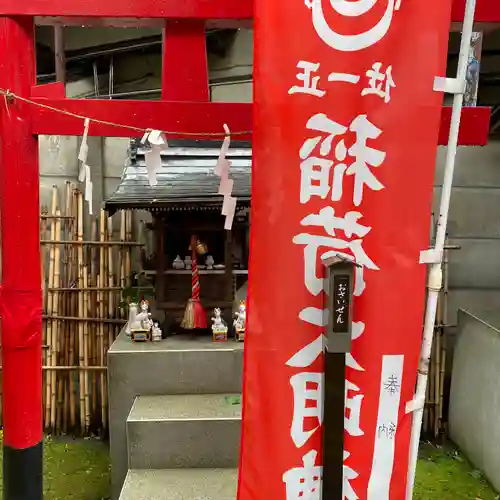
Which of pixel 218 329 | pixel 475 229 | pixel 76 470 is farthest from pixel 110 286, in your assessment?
pixel 475 229

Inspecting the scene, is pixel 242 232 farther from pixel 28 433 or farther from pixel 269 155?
pixel 269 155

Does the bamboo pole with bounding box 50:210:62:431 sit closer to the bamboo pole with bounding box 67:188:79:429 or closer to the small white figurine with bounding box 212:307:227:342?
the bamboo pole with bounding box 67:188:79:429

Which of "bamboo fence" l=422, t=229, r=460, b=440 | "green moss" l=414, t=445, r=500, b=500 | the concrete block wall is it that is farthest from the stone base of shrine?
the concrete block wall

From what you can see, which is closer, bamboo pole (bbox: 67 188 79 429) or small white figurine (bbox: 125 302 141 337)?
small white figurine (bbox: 125 302 141 337)

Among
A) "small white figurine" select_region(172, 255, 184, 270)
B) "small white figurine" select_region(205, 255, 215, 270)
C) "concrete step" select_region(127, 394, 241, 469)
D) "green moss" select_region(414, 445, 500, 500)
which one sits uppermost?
"small white figurine" select_region(205, 255, 215, 270)

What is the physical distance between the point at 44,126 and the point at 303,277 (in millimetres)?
1606

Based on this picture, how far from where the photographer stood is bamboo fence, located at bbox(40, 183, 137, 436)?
4.80 metres

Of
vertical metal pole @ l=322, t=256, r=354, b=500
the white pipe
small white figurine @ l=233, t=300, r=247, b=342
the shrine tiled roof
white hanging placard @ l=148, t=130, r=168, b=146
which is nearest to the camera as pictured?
vertical metal pole @ l=322, t=256, r=354, b=500

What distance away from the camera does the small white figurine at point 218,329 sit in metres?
4.00

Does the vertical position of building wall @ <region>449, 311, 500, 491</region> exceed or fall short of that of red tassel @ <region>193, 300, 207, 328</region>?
it falls short

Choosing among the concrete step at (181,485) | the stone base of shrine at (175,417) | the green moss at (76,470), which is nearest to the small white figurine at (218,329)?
the stone base of shrine at (175,417)

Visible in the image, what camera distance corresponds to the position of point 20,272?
8.59 feet

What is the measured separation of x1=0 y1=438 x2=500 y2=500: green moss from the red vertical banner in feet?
8.92

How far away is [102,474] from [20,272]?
2.61 meters
